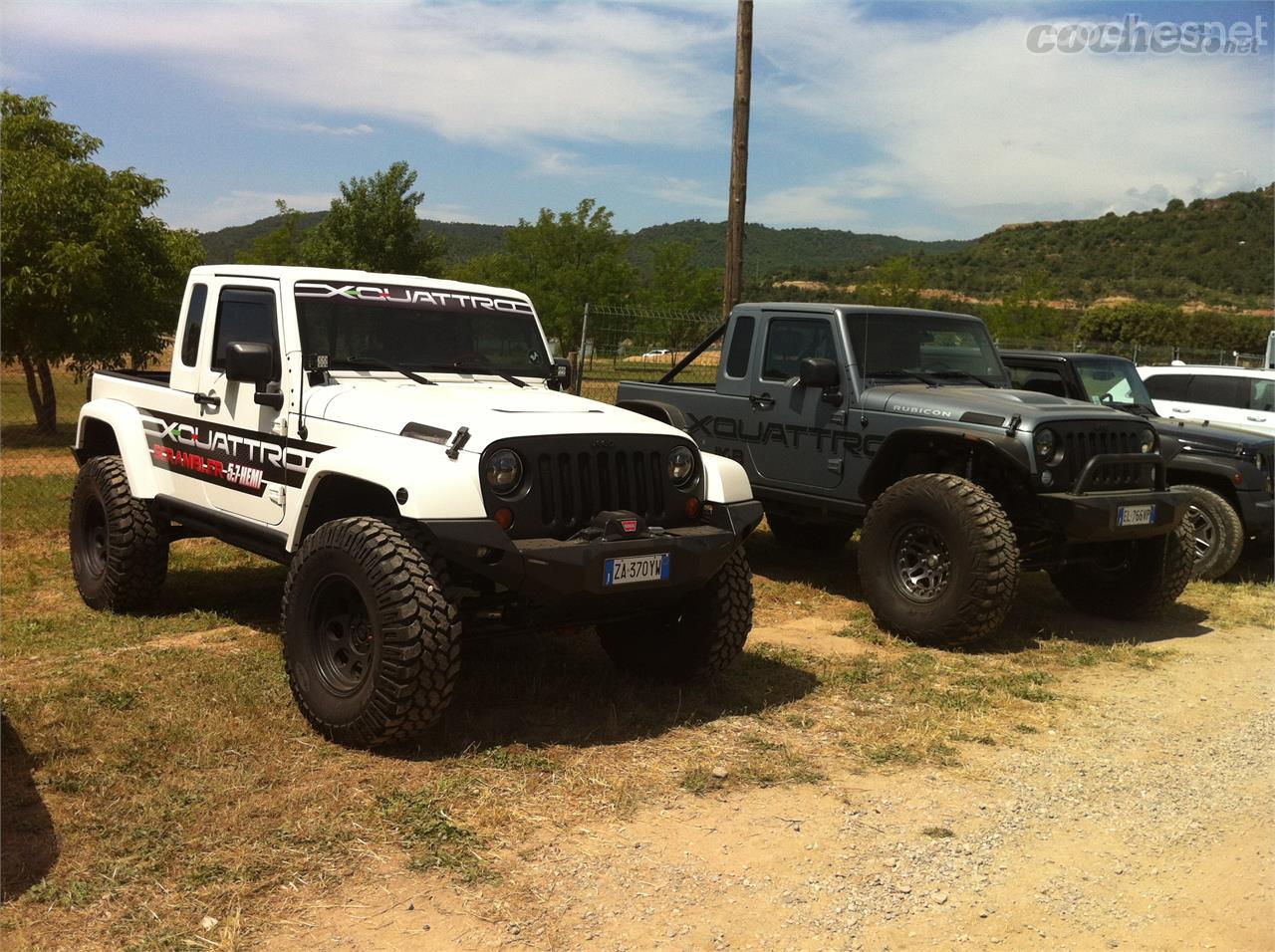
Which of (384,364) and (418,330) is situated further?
(418,330)

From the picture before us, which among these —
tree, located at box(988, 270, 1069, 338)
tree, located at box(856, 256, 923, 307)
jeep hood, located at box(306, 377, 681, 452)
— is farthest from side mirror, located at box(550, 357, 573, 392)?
tree, located at box(988, 270, 1069, 338)

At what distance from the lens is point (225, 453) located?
5934mm

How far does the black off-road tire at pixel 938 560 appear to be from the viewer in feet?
21.4

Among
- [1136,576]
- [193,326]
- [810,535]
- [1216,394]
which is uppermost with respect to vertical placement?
[193,326]

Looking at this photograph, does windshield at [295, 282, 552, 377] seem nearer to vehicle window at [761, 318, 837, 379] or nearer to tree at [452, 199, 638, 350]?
vehicle window at [761, 318, 837, 379]

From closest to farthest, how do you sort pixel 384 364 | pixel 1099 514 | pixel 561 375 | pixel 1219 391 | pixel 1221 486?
pixel 384 364 → pixel 561 375 → pixel 1099 514 → pixel 1221 486 → pixel 1219 391

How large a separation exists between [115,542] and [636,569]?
11.7 ft

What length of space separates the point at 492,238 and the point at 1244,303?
48958 mm

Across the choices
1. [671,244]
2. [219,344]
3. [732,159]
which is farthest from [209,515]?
[671,244]

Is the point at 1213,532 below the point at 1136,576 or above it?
above

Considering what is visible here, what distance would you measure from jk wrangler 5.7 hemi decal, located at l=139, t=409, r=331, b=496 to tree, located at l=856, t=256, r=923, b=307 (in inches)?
1196

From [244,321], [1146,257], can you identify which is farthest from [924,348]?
[1146,257]

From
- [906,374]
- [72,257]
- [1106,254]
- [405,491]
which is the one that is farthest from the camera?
[1106,254]

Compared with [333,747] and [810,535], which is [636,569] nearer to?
[333,747]
